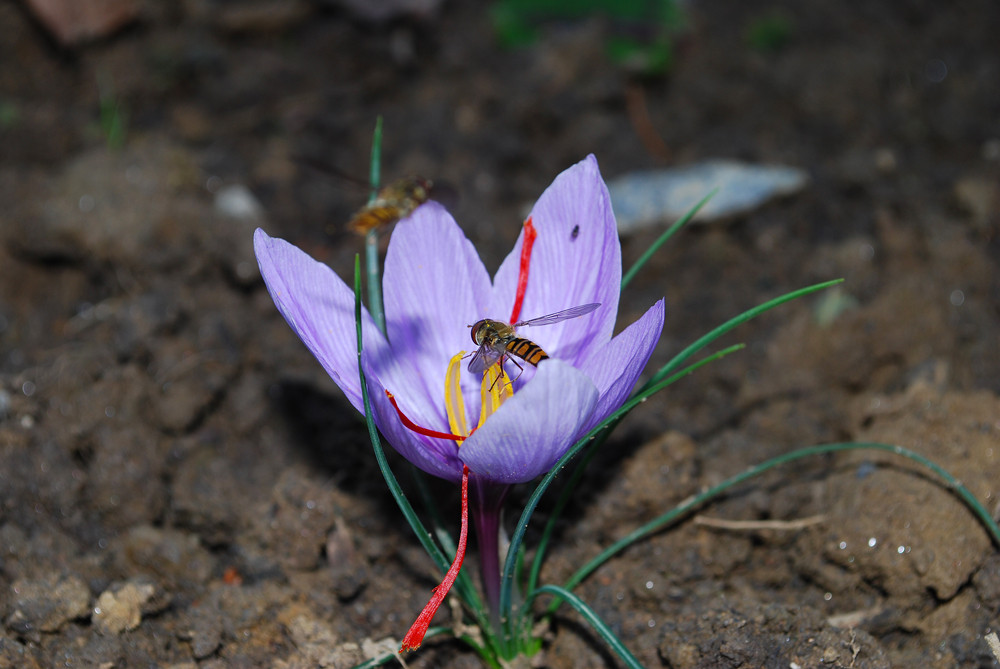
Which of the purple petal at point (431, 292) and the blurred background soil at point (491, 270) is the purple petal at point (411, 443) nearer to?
the purple petal at point (431, 292)

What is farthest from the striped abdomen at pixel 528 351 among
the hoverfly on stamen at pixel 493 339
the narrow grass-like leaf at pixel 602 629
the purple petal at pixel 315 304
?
the narrow grass-like leaf at pixel 602 629

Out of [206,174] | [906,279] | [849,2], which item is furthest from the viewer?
[849,2]

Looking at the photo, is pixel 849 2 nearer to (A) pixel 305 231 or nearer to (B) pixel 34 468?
(A) pixel 305 231

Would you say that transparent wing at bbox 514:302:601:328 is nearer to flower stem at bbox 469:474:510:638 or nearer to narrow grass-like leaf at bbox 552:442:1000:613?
flower stem at bbox 469:474:510:638

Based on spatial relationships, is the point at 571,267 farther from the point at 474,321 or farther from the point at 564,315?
the point at 474,321

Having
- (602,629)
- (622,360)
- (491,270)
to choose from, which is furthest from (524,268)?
(491,270)

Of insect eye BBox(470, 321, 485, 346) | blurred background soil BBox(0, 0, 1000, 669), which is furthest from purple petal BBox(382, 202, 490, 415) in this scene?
blurred background soil BBox(0, 0, 1000, 669)

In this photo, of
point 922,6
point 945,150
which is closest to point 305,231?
point 945,150
